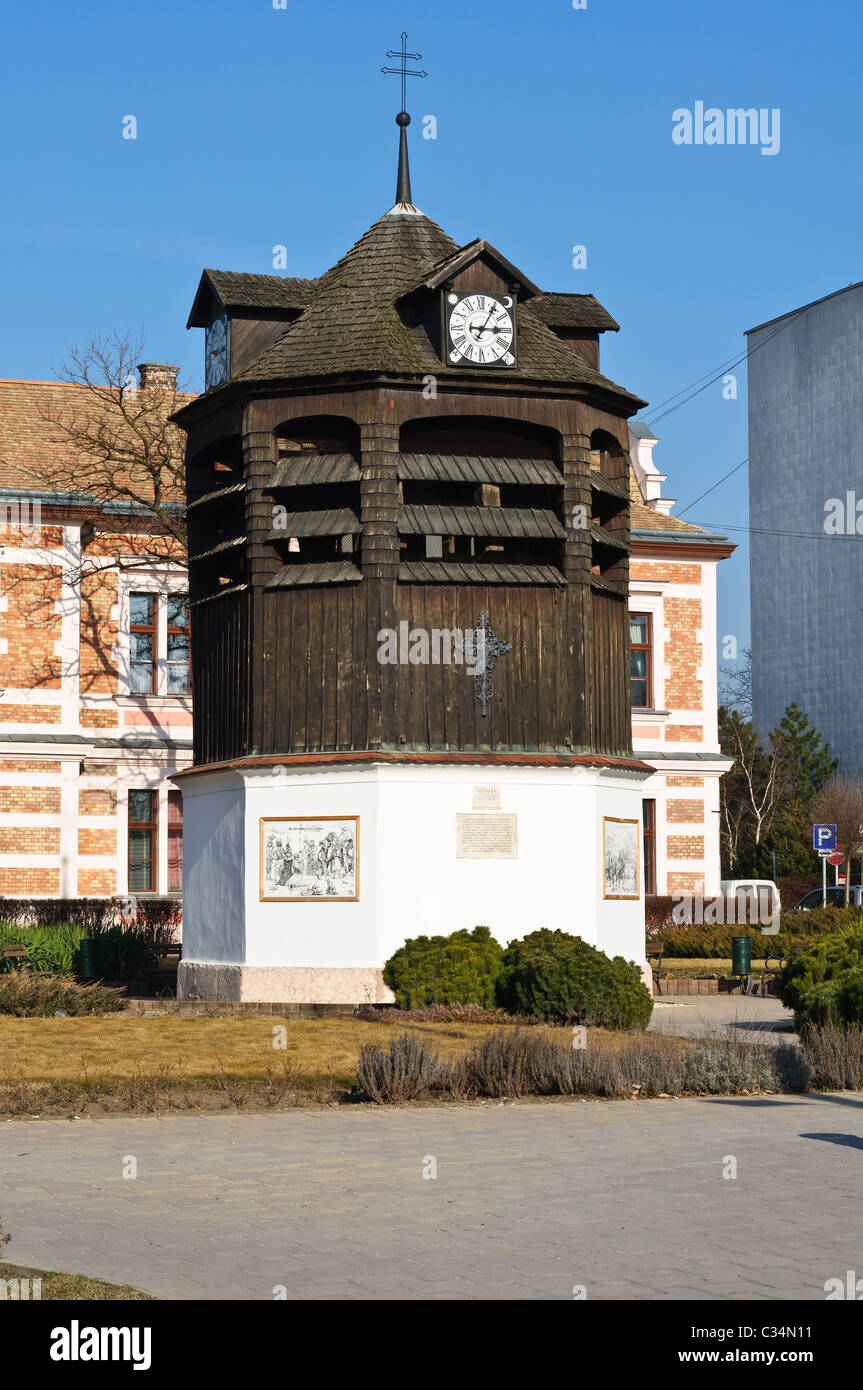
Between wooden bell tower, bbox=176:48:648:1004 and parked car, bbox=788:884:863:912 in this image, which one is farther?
parked car, bbox=788:884:863:912

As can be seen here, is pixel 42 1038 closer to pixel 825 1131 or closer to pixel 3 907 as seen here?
pixel 825 1131

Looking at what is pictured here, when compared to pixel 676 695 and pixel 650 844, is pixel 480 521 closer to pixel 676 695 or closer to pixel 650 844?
pixel 650 844

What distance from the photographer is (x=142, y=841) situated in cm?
3966

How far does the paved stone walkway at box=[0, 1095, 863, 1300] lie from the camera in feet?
25.3

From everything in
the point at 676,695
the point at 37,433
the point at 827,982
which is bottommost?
the point at 827,982

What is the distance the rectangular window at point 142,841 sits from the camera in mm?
39500

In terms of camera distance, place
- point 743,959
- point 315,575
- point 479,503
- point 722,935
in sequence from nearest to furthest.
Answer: point 315,575, point 479,503, point 743,959, point 722,935

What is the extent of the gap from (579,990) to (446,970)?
7.56 feet

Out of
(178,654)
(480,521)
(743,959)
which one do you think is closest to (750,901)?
(178,654)

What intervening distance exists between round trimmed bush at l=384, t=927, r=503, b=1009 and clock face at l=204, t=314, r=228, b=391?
29.3 feet

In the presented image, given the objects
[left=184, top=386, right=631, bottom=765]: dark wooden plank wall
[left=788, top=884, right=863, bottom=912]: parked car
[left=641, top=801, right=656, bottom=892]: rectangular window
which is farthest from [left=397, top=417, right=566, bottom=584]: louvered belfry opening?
[left=788, top=884, right=863, bottom=912]: parked car

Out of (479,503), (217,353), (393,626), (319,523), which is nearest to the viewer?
(393,626)

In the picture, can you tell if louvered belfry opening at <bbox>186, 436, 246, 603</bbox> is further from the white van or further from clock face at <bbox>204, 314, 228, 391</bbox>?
the white van

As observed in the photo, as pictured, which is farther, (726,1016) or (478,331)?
(478,331)
